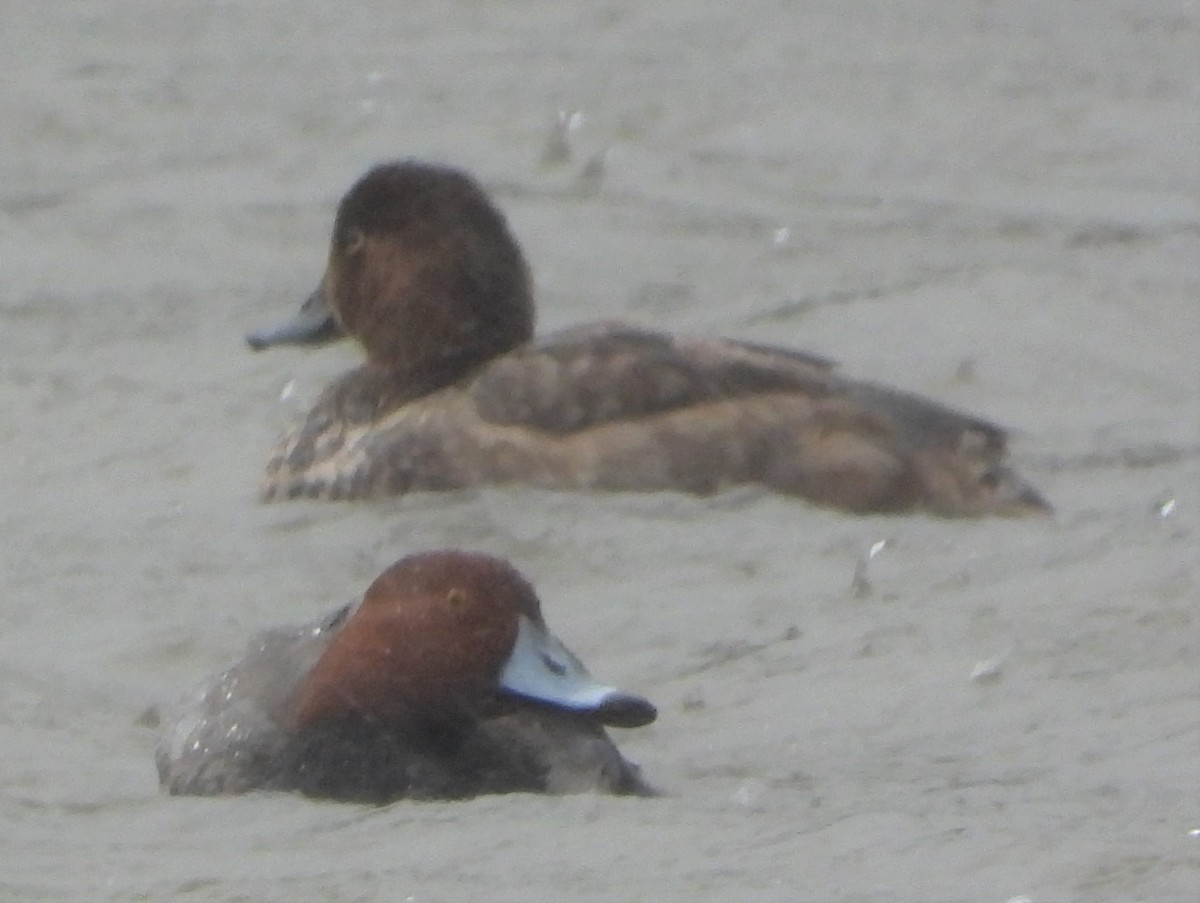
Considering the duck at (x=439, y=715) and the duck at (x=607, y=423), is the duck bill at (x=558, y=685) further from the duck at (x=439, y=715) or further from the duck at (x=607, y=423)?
the duck at (x=607, y=423)

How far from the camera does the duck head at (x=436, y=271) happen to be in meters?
8.30

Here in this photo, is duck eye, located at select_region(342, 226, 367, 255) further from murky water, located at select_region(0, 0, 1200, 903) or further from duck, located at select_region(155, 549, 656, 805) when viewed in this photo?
duck, located at select_region(155, 549, 656, 805)

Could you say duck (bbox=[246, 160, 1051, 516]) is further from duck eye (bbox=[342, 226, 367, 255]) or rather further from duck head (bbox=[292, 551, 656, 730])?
duck head (bbox=[292, 551, 656, 730])

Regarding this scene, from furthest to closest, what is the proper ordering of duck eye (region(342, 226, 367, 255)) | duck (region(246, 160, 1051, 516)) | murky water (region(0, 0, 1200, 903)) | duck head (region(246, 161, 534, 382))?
duck eye (region(342, 226, 367, 255)) → duck head (region(246, 161, 534, 382)) → duck (region(246, 160, 1051, 516)) → murky water (region(0, 0, 1200, 903))

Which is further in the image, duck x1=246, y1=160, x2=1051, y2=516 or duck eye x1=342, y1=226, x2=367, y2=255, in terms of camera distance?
duck eye x1=342, y1=226, x2=367, y2=255

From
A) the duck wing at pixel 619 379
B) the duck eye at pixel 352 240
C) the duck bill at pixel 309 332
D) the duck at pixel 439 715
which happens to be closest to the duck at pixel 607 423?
the duck wing at pixel 619 379

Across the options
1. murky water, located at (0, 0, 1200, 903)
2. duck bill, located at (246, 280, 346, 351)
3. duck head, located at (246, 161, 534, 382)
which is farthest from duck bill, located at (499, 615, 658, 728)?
duck bill, located at (246, 280, 346, 351)

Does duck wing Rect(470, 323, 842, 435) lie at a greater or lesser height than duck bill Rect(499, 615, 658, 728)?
lesser

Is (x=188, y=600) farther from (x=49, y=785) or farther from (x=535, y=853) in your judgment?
(x=535, y=853)

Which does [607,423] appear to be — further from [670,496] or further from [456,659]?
[456,659]

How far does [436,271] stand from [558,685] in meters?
2.91

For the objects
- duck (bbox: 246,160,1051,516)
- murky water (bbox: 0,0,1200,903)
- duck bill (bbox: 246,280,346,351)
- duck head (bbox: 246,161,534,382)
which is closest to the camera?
murky water (bbox: 0,0,1200,903)

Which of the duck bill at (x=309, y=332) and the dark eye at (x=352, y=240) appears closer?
the dark eye at (x=352, y=240)

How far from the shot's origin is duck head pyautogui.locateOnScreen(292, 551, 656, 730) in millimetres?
5598
